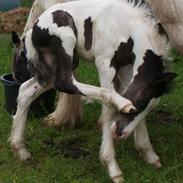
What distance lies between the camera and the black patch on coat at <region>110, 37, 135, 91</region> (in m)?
4.44

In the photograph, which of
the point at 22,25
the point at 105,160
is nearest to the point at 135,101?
the point at 105,160

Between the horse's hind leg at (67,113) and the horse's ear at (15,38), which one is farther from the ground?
the horse's ear at (15,38)

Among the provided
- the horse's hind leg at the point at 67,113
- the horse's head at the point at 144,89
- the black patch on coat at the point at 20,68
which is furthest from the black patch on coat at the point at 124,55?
the horse's hind leg at the point at 67,113

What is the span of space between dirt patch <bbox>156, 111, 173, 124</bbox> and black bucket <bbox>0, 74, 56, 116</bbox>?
115 cm

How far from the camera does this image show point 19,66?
18.4 feet

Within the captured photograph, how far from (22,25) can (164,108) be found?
451 centimetres

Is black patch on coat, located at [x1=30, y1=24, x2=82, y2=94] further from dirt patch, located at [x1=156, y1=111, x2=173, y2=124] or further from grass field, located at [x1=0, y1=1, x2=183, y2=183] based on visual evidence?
dirt patch, located at [x1=156, y1=111, x2=173, y2=124]

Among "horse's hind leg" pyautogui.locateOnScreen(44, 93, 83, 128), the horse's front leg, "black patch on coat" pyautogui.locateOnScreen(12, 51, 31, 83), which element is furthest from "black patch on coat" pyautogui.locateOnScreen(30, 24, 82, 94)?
"horse's hind leg" pyautogui.locateOnScreen(44, 93, 83, 128)

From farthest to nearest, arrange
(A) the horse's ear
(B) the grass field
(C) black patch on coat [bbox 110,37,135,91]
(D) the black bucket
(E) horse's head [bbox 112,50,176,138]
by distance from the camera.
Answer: (D) the black bucket → (A) the horse's ear → (B) the grass field → (C) black patch on coat [bbox 110,37,135,91] → (E) horse's head [bbox 112,50,176,138]

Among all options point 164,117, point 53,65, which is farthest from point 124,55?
point 164,117

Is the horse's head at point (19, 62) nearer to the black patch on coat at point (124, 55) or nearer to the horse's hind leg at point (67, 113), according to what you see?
the horse's hind leg at point (67, 113)

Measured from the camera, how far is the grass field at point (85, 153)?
15.3ft

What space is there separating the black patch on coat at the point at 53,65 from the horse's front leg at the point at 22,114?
0.23 m

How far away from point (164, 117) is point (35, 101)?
4.56 feet
